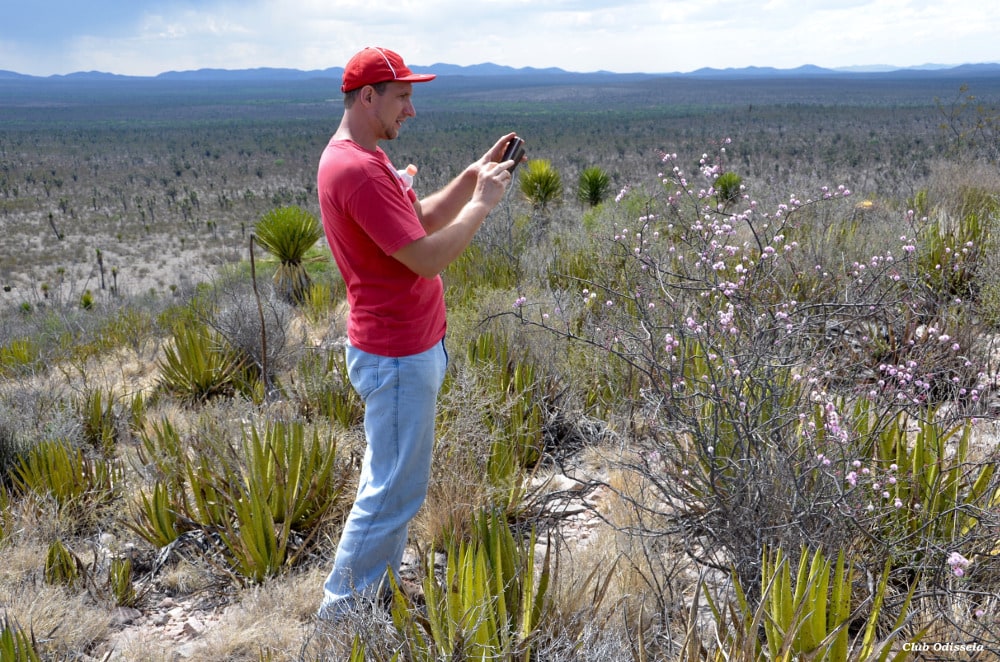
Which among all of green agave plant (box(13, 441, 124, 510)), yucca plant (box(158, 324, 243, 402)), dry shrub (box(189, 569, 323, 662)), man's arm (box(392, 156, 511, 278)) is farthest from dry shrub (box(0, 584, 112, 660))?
yucca plant (box(158, 324, 243, 402))

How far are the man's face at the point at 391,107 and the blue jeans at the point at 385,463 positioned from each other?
27.2 inches

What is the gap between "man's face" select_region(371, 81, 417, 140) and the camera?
2.37m

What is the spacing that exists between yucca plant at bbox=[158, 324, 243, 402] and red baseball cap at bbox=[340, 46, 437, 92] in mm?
3961

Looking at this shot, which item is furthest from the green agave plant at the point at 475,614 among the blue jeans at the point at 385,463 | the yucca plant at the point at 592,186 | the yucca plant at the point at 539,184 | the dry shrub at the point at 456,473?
the yucca plant at the point at 592,186

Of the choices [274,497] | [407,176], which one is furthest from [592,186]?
[407,176]

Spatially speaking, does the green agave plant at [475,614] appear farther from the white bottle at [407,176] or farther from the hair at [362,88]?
the hair at [362,88]

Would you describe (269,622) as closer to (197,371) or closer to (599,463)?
(599,463)

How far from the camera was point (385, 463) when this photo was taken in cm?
249

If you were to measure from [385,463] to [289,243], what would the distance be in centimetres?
668

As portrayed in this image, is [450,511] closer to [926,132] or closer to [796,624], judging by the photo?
[796,624]

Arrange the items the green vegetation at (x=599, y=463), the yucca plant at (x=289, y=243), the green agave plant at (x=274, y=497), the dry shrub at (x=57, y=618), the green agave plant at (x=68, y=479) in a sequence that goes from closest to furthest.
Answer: the green vegetation at (x=599, y=463)
the dry shrub at (x=57, y=618)
the green agave plant at (x=274, y=497)
the green agave plant at (x=68, y=479)
the yucca plant at (x=289, y=243)

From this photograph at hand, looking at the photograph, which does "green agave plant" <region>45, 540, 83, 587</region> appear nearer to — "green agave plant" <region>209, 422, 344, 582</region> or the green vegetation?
the green vegetation

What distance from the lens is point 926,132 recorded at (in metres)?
47.2

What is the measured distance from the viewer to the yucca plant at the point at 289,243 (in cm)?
868
